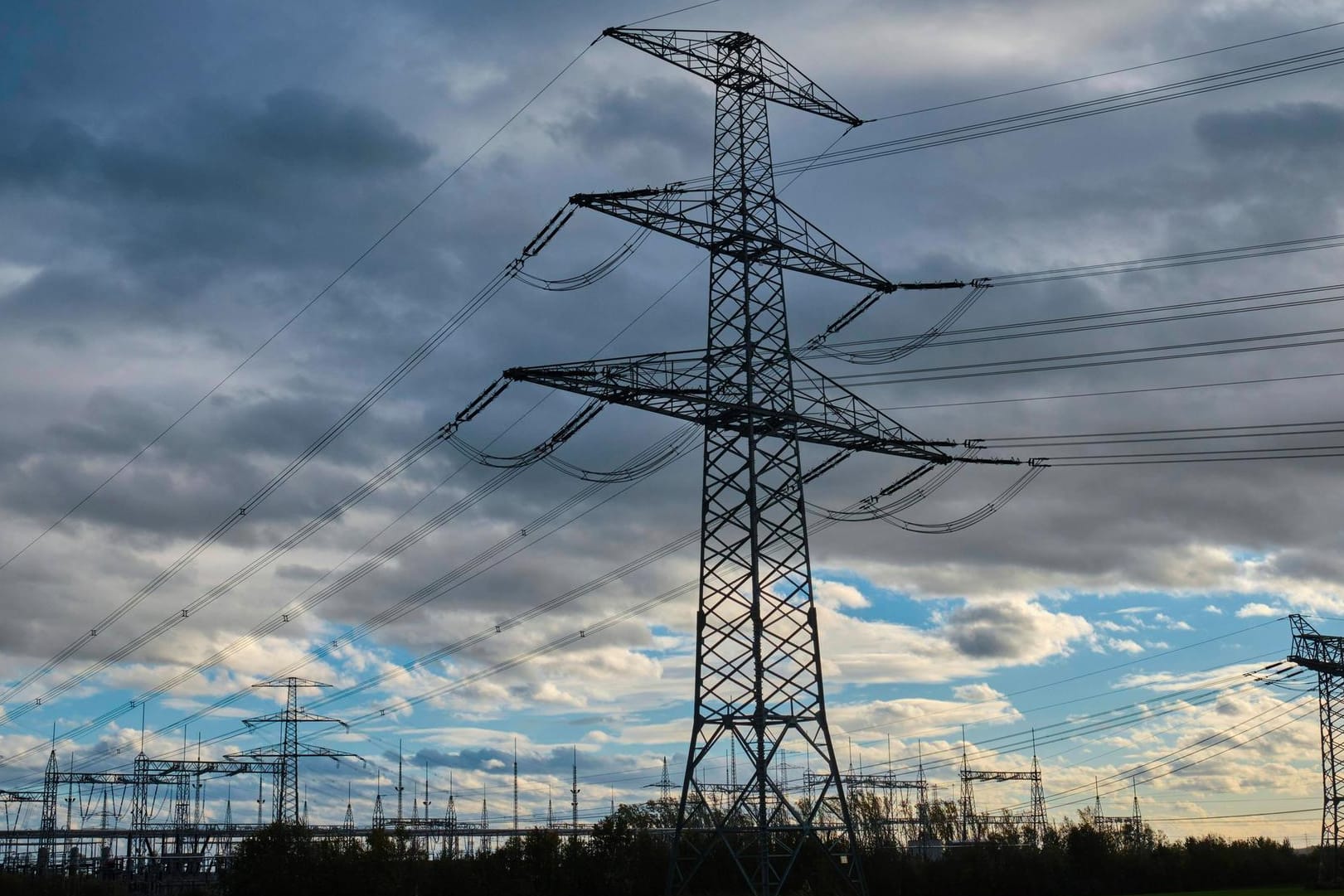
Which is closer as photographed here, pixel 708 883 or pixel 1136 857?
pixel 708 883

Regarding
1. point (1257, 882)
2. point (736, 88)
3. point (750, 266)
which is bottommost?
point (1257, 882)

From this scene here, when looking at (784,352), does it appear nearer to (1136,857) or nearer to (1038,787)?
(1136,857)

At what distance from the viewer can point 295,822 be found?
10200 cm

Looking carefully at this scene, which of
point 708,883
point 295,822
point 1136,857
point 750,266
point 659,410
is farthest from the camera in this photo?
point 1136,857

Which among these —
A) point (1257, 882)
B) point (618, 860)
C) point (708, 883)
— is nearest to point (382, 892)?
point (618, 860)

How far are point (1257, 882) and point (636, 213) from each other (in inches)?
4447

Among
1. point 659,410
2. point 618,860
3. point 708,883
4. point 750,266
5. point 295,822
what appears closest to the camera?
point 659,410

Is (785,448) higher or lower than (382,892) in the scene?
higher

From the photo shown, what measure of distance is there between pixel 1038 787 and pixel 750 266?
14054 cm

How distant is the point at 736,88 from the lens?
165 ft

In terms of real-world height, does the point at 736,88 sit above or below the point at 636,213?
Answer: above

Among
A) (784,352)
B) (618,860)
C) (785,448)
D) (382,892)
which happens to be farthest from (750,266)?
(382,892)

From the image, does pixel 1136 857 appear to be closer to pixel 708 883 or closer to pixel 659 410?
pixel 708 883

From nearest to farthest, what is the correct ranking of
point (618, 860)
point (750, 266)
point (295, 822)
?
1. point (750, 266)
2. point (618, 860)
3. point (295, 822)
